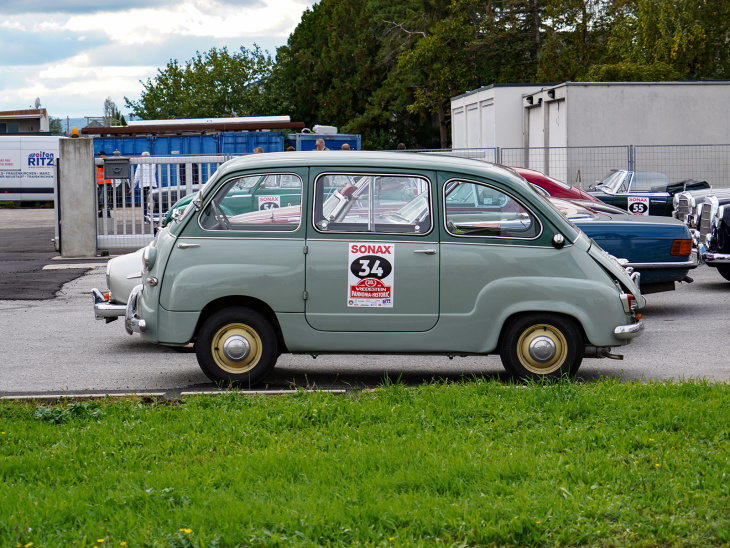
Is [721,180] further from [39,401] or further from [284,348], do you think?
[39,401]

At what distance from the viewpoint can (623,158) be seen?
25062 mm

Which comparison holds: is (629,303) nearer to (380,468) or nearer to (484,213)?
(484,213)

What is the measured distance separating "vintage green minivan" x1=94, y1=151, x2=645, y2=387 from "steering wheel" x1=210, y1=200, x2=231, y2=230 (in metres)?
0.01

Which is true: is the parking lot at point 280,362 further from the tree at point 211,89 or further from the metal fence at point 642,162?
the tree at point 211,89

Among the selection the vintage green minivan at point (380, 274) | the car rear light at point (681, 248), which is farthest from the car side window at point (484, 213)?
the car rear light at point (681, 248)

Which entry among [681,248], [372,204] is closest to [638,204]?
[681,248]

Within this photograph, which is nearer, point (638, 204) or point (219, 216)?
point (219, 216)

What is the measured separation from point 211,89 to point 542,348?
60.8m

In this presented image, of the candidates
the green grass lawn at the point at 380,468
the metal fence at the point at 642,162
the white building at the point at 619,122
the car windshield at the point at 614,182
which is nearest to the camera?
the green grass lawn at the point at 380,468

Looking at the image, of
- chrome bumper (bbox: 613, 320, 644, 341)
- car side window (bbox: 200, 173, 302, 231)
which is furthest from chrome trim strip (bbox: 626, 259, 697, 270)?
car side window (bbox: 200, 173, 302, 231)

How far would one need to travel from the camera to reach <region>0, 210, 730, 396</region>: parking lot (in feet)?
24.6

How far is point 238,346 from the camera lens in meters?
7.04

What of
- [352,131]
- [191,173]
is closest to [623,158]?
[191,173]

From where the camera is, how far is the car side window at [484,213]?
7043 mm
